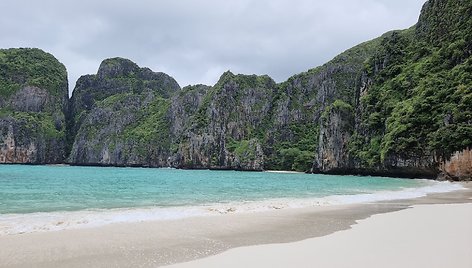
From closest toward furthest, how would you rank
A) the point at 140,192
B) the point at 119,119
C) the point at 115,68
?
the point at 140,192
the point at 119,119
the point at 115,68

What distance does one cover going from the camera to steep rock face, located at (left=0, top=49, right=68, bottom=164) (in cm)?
14825

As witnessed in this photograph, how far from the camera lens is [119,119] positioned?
543 ft

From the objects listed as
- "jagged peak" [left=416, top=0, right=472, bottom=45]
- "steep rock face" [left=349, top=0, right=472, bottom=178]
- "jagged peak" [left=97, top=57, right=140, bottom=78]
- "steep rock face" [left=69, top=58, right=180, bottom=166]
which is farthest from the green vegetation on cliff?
"jagged peak" [left=416, top=0, right=472, bottom=45]

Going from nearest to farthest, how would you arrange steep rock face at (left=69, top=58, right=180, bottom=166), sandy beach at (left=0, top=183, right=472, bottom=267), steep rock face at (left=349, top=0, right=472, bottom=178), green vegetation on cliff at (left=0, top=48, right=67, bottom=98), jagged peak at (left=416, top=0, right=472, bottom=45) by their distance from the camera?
sandy beach at (left=0, top=183, right=472, bottom=267)
steep rock face at (left=349, top=0, right=472, bottom=178)
jagged peak at (left=416, top=0, right=472, bottom=45)
steep rock face at (left=69, top=58, right=180, bottom=166)
green vegetation on cliff at (left=0, top=48, right=67, bottom=98)

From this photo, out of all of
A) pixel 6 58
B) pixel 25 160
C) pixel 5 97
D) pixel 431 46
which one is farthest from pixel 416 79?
pixel 6 58

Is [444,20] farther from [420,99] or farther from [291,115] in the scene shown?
[291,115]

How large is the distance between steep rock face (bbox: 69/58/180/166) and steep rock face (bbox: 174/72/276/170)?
24990mm

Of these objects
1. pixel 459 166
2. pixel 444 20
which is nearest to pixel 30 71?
pixel 444 20

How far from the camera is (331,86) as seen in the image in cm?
12712

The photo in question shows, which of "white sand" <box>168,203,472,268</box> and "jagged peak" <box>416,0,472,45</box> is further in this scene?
"jagged peak" <box>416,0,472,45</box>

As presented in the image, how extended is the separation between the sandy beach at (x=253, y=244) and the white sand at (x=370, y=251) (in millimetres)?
16

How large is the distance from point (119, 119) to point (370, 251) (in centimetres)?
16746

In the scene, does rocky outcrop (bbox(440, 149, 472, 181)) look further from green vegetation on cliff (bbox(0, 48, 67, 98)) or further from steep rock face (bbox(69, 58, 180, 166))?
green vegetation on cliff (bbox(0, 48, 67, 98))

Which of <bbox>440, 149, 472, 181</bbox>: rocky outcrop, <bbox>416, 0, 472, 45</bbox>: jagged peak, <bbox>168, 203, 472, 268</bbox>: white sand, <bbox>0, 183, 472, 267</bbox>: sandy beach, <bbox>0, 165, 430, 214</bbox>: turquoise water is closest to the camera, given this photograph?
<bbox>168, 203, 472, 268</bbox>: white sand
